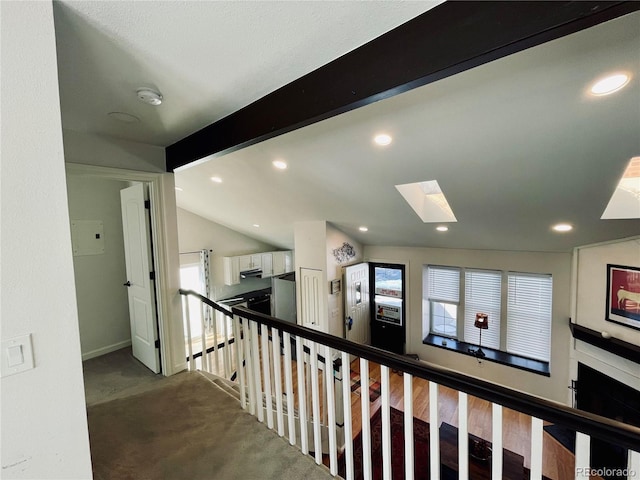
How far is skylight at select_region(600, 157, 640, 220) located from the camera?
290 centimetres

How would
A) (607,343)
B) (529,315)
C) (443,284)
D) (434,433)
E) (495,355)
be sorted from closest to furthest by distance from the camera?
(434,433), (607,343), (529,315), (495,355), (443,284)

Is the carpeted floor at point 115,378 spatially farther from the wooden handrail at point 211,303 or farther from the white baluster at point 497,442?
the white baluster at point 497,442

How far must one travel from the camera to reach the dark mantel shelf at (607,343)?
3346mm

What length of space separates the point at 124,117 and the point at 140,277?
67.7 inches

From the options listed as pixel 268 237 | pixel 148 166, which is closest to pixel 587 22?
pixel 148 166

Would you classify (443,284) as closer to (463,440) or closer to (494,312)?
(494,312)

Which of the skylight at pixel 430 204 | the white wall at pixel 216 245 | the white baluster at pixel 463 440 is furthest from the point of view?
the white wall at pixel 216 245

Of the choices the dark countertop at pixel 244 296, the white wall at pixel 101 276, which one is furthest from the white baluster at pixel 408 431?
the dark countertop at pixel 244 296

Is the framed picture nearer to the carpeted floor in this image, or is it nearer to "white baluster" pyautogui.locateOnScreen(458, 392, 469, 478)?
"white baluster" pyautogui.locateOnScreen(458, 392, 469, 478)

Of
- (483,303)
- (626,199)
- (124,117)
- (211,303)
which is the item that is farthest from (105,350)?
(626,199)

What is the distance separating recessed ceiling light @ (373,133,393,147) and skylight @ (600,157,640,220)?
2.37 meters

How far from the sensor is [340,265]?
5.74 metres

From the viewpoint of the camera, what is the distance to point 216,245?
7301mm

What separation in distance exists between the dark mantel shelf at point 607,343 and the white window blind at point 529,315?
0.49m
